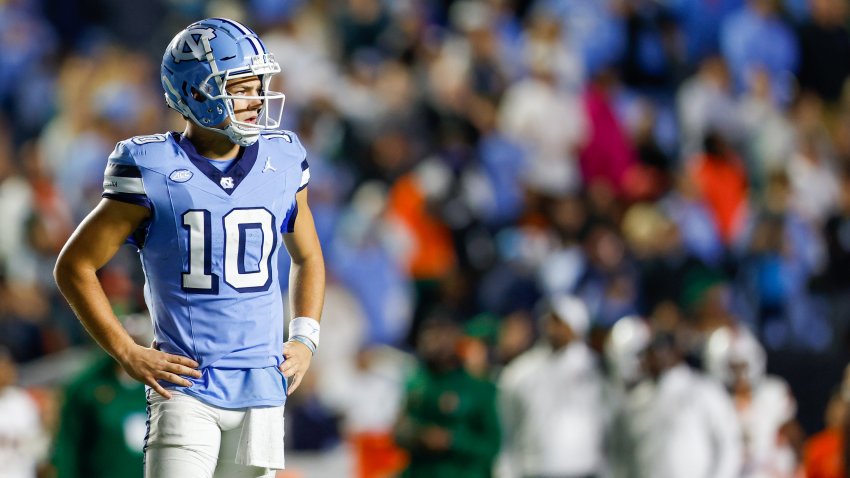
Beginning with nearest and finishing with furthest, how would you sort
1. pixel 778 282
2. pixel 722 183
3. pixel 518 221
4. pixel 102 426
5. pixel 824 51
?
1. pixel 102 426
2. pixel 778 282
3. pixel 518 221
4. pixel 722 183
5. pixel 824 51

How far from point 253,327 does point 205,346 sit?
0.15 metres

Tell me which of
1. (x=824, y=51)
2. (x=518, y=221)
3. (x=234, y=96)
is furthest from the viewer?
(x=824, y=51)

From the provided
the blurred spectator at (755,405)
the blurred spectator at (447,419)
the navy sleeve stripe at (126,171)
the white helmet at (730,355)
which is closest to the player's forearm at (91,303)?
the navy sleeve stripe at (126,171)

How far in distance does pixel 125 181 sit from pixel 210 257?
0.31m

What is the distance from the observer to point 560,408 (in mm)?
9438

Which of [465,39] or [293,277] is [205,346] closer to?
[293,277]

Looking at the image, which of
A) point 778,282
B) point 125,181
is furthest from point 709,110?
point 125,181

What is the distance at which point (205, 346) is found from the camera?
4.46m

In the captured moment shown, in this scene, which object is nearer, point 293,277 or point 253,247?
point 253,247

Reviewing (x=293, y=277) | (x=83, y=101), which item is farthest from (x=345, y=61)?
(x=293, y=277)

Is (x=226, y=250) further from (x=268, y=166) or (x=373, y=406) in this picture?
(x=373, y=406)

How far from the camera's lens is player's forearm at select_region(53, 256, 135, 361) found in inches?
175

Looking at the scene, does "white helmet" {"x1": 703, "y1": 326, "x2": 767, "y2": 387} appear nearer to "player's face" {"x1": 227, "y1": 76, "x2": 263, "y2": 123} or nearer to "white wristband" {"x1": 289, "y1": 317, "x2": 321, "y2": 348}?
"white wristband" {"x1": 289, "y1": 317, "x2": 321, "y2": 348}

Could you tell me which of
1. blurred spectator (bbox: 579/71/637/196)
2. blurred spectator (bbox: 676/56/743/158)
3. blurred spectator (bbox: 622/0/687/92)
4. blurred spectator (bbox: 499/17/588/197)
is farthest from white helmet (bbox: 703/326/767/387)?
blurred spectator (bbox: 622/0/687/92)
